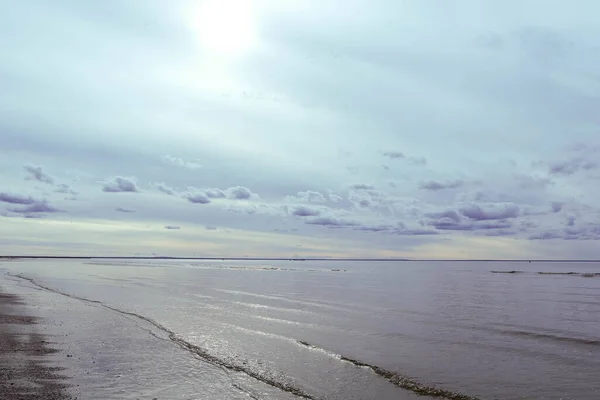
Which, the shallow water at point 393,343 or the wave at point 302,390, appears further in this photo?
the shallow water at point 393,343

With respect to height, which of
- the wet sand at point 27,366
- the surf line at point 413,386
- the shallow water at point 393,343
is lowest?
the shallow water at point 393,343

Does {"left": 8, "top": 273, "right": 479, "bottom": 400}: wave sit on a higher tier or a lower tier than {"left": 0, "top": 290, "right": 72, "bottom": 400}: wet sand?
lower

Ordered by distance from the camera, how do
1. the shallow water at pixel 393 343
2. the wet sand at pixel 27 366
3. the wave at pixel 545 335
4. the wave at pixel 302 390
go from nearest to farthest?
the wet sand at pixel 27 366 < the wave at pixel 302 390 < the shallow water at pixel 393 343 < the wave at pixel 545 335

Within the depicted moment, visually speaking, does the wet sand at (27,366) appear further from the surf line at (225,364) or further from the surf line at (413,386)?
the surf line at (413,386)

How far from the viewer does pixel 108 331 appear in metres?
22.9

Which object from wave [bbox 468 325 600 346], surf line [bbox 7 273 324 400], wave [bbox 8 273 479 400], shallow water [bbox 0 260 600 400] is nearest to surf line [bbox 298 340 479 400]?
wave [bbox 8 273 479 400]

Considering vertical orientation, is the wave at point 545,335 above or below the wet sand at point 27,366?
below

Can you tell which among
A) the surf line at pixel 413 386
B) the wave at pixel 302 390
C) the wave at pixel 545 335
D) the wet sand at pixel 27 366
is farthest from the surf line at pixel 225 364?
the wave at pixel 545 335

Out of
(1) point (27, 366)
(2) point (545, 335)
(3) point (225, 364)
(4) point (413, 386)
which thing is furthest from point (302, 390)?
(2) point (545, 335)

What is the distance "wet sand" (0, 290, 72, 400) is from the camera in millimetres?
12211

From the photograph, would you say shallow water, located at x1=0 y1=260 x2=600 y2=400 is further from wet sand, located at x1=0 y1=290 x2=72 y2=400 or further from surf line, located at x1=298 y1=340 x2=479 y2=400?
wet sand, located at x1=0 y1=290 x2=72 y2=400

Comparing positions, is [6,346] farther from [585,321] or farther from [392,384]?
[585,321]

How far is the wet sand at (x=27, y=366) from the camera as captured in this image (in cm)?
1221

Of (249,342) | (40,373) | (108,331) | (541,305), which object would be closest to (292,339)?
(249,342)
